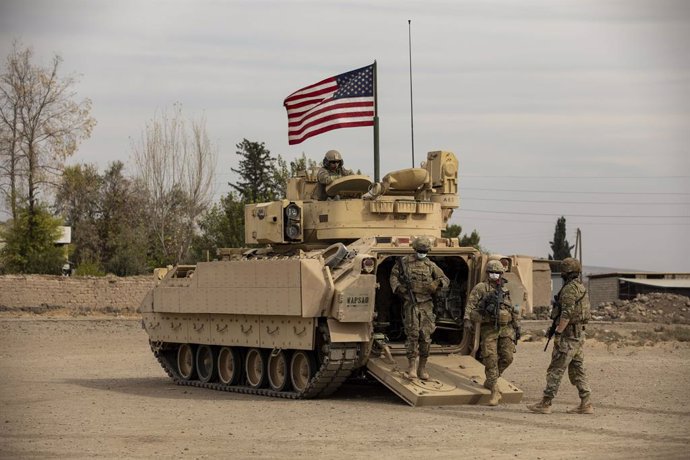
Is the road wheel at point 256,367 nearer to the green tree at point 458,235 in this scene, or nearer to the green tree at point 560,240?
the green tree at point 458,235

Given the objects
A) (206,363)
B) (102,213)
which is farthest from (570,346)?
(102,213)

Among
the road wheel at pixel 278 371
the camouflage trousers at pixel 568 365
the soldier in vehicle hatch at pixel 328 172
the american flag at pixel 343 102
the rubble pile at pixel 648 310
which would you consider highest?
the american flag at pixel 343 102

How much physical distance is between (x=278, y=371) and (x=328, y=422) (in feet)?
13.0

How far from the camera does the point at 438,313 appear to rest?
18.8 meters

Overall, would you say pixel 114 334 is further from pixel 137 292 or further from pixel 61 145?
pixel 61 145

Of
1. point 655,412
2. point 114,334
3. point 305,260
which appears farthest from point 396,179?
point 114,334

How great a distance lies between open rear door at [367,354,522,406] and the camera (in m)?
16.4

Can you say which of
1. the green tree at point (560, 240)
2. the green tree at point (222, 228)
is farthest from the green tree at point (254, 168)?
the green tree at point (560, 240)

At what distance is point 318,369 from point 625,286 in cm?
4229

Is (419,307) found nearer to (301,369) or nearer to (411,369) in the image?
(411,369)

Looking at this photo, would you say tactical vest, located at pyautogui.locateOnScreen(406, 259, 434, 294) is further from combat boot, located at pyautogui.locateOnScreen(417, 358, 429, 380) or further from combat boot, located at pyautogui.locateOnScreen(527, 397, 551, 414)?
combat boot, located at pyautogui.locateOnScreen(527, 397, 551, 414)

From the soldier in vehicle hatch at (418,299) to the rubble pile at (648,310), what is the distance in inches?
1135

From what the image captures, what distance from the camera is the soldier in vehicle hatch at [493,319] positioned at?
16.2 m

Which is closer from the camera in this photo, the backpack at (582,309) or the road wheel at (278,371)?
the backpack at (582,309)
